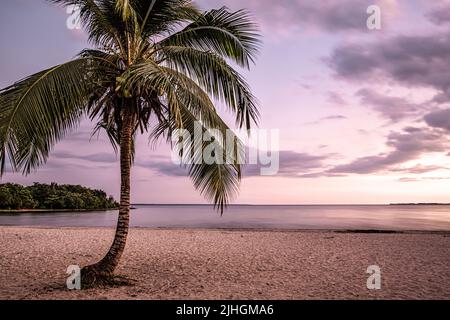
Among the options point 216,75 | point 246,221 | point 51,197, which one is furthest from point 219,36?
point 51,197

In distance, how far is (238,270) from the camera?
32.1 feet

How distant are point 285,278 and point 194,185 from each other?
11.6 feet

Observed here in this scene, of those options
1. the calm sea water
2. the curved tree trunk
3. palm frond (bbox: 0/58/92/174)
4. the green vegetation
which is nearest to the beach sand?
the curved tree trunk

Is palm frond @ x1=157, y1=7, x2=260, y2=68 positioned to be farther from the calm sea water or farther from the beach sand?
the calm sea water

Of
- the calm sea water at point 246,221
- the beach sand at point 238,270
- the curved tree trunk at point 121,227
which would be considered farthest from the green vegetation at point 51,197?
the curved tree trunk at point 121,227

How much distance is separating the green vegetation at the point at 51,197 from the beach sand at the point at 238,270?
7046cm

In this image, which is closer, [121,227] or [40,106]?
[40,106]

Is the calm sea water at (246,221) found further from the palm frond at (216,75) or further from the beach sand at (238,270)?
the palm frond at (216,75)

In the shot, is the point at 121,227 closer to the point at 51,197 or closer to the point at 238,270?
the point at 238,270

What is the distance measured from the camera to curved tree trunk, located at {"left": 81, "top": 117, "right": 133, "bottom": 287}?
7.27m

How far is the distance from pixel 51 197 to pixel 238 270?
9131 cm

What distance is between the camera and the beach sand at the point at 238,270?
7.16 m

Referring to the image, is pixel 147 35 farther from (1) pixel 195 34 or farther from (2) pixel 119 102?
(2) pixel 119 102
